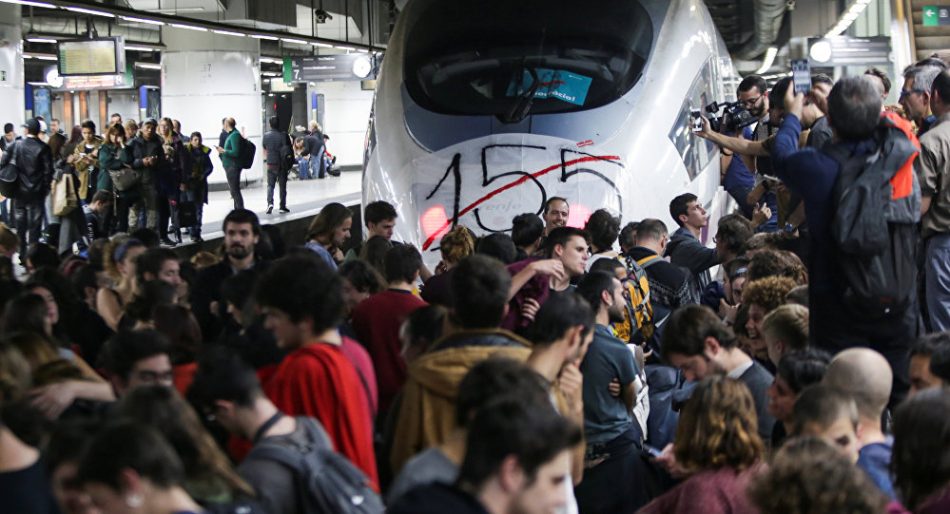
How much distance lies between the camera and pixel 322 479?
438 centimetres

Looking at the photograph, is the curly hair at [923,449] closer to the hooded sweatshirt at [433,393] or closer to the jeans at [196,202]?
the hooded sweatshirt at [433,393]

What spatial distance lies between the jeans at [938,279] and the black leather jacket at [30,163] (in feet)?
43.5

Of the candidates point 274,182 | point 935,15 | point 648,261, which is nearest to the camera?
point 648,261

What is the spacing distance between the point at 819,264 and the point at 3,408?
3.94 meters

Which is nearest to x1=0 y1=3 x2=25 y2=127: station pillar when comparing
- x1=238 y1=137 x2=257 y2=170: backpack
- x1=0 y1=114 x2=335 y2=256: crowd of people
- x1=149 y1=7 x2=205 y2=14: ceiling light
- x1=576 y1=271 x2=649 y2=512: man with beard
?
x1=149 y1=7 x2=205 y2=14: ceiling light

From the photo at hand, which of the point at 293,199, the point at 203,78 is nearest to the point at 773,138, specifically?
the point at 293,199

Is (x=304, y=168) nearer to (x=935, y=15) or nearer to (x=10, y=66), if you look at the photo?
(x=10, y=66)

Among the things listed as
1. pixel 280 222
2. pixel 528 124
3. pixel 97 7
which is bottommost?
pixel 280 222

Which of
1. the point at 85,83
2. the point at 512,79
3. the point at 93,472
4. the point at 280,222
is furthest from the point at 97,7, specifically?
the point at 85,83

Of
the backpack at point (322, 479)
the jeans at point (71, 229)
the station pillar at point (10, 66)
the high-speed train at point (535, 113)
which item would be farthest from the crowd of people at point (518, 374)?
the station pillar at point (10, 66)

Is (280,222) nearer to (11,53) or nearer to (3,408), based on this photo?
(11,53)

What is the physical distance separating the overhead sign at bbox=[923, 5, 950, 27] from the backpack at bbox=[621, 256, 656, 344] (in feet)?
43.8

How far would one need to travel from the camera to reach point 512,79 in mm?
13484

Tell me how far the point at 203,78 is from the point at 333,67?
4.49m
